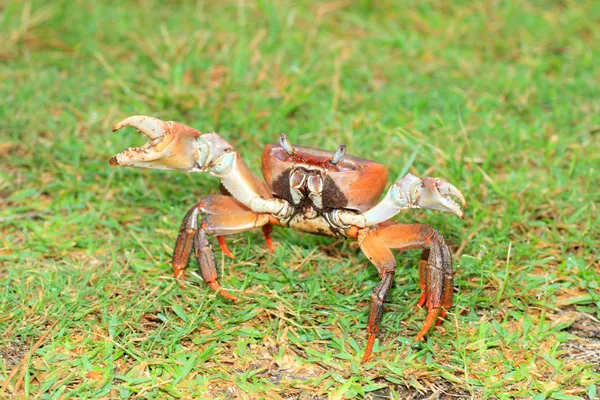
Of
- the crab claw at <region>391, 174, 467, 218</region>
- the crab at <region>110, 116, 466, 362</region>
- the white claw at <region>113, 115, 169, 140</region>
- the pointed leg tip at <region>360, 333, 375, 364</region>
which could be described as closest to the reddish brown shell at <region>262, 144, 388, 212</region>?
the crab at <region>110, 116, 466, 362</region>

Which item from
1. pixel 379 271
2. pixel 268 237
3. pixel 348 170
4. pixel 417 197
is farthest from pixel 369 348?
pixel 268 237

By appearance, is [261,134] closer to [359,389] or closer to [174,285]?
[174,285]

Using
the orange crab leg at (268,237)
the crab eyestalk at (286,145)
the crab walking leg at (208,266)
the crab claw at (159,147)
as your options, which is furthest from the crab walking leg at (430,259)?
the crab claw at (159,147)

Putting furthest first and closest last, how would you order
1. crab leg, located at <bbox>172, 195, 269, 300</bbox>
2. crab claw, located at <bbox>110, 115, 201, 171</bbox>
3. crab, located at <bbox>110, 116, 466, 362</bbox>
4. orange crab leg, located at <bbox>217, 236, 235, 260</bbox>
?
1. orange crab leg, located at <bbox>217, 236, 235, 260</bbox>
2. crab leg, located at <bbox>172, 195, 269, 300</bbox>
3. crab claw, located at <bbox>110, 115, 201, 171</bbox>
4. crab, located at <bbox>110, 116, 466, 362</bbox>

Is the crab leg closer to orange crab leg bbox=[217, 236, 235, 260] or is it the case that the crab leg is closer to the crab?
the crab

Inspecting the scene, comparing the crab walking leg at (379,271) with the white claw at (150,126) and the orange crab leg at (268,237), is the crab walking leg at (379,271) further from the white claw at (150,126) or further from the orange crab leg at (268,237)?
the white claw at (150,126)

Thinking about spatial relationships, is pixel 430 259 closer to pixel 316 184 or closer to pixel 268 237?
pixel 316 184

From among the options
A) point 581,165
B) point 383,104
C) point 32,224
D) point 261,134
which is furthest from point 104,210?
point 581,165

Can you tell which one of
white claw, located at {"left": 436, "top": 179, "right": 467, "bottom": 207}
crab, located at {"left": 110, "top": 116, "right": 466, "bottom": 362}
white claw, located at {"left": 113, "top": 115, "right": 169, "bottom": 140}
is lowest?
crab, located at {"left": 110, "top": 116, "right": 466, "bottom": 362}
